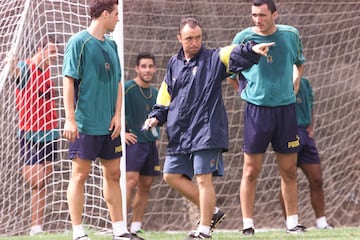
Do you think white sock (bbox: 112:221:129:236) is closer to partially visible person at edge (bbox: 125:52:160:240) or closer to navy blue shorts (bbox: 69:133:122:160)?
navy blue shorts (bbox: 69:133:122:160)

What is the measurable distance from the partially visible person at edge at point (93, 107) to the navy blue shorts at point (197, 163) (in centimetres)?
53

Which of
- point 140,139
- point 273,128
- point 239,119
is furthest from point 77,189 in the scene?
point 239,119

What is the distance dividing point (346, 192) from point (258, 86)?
17.5ft

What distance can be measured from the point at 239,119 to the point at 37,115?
152 inches

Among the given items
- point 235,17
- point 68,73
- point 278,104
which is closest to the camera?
point 68,73

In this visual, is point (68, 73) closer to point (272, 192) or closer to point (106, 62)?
point (106, 62)

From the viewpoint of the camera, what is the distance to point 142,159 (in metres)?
10.1

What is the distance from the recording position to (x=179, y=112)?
7676 millimetres

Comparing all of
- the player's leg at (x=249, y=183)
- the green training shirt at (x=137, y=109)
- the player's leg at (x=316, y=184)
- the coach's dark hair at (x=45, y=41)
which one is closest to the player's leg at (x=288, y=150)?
the player's leg at (x=249, y=183)

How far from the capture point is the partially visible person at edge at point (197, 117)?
Answer: 751 cm

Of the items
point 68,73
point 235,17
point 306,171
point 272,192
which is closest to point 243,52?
point 68,73

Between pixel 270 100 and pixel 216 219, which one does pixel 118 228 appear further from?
pixel 270 100

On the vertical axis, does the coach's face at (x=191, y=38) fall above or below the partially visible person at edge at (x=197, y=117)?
above

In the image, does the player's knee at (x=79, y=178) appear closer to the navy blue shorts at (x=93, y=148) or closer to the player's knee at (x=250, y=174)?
the navy blue shorts at (x=93, y=148)
